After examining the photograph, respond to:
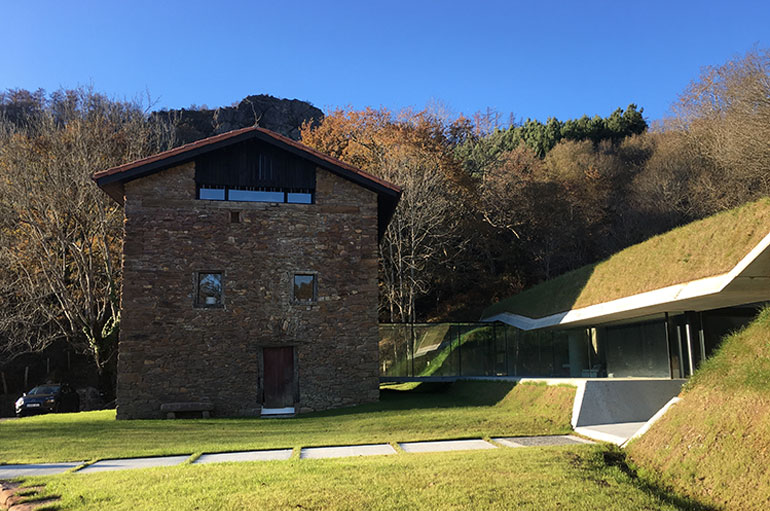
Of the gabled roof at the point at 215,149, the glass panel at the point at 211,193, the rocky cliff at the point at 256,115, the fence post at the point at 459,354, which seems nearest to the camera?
the gabled roof at the point at 215,149

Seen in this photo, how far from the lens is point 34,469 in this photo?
9055mm

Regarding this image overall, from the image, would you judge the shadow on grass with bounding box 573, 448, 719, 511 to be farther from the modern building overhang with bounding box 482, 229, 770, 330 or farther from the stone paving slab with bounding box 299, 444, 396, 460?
the modern building overhang with bounding box 482, 229, 770, 330

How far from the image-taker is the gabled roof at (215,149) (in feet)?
58.0

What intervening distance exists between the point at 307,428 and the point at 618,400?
7111 millimetres

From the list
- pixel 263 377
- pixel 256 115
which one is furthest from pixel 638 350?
pixel 256 115

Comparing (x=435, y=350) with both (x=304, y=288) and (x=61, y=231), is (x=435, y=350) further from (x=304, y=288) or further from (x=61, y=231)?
(x=61, y=231)

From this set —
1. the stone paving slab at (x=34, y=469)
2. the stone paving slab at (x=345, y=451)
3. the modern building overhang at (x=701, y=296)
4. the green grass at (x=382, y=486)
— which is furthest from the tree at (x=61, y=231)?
the modern building overhang at (x=701, y=296)

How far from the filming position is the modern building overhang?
36.2 feet

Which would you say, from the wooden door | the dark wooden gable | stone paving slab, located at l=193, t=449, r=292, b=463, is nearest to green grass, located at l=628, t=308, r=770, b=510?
stone paving slab, located at l=193, t=449, r=292, b=463

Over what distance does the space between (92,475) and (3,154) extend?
23143 millimetres

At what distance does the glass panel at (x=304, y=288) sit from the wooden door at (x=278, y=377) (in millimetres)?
1760

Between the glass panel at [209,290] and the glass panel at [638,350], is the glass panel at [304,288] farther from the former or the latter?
the glass panel at [638,350]

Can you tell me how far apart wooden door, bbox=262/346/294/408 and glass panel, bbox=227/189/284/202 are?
489 centimetres

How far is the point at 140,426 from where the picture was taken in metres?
15.0
